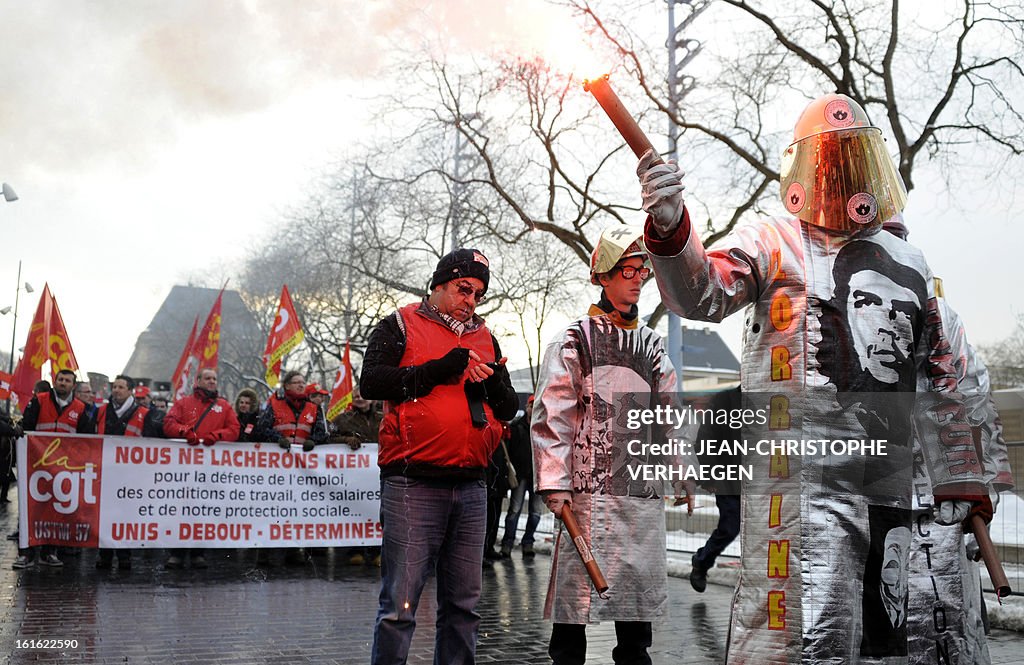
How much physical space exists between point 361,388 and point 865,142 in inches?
88.5

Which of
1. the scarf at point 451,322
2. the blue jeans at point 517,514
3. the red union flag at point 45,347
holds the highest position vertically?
the red union flag at point 45,347

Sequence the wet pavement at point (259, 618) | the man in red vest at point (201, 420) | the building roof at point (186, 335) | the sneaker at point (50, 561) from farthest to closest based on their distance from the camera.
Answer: the building roof at point (186, 335)
the man in red vest at point (201, 420)
the sneaker at point (50, 561)
the wet pavement at point (259, 618)

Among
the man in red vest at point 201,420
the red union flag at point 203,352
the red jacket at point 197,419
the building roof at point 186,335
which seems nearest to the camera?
the man in red vest at point 201,420

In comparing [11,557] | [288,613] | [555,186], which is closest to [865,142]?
[288,613]

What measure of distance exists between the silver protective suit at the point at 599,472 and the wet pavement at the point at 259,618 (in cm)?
156

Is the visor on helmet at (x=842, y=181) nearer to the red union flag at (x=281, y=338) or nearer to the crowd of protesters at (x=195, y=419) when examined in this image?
the crowd of protesters at (x=195, y=419)

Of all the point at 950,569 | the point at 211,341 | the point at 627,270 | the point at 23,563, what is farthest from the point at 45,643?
the point at 211,341

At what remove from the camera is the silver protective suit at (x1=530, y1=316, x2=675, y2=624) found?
14.3 feet

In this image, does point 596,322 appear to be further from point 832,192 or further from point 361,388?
point 832,192

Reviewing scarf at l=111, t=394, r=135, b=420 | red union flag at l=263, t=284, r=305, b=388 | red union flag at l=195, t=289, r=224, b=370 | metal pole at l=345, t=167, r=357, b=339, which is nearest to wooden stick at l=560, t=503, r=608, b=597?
scarf at l=111, t=394, r=135, b=420

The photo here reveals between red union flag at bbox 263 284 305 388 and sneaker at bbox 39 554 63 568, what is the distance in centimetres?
451

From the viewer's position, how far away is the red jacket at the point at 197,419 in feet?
34.0

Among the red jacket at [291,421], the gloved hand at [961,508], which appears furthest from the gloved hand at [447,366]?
the red jacket at [291,421]

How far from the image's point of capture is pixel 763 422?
2.80m
